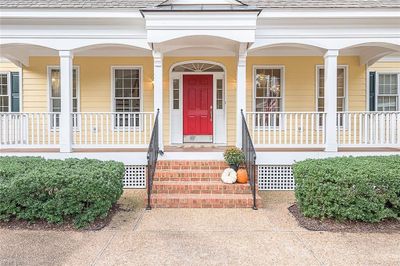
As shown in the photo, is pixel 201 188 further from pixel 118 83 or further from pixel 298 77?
pixel 298 77

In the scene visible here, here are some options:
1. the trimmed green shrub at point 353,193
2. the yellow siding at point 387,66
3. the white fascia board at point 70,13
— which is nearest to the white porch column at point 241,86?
the white fascia board at point 70,13

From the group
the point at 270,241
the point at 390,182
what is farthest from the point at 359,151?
the point at 270,241

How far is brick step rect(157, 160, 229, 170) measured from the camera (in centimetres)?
758

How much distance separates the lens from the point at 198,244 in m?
4.62

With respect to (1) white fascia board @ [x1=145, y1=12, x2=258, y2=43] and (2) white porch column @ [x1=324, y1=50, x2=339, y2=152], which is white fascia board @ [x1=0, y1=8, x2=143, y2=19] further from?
(2) white porch column @ [x1=324, y1=50, x2=339, y2=152]

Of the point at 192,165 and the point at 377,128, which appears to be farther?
the point at 377,128

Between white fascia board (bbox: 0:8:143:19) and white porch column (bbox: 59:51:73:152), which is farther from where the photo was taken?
white porch column (bbox: 59:51:73:152)

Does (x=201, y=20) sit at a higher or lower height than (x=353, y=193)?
higher

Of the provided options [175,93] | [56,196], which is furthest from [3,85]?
[56,196]

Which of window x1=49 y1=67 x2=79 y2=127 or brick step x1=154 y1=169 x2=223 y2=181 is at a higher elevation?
window x1=49 y1=67 x2=79 y2=127

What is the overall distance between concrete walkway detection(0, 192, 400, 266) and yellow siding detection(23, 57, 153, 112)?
17.8 feet

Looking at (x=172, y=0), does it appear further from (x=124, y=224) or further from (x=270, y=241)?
(x=270, y=241)

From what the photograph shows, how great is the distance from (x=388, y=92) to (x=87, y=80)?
9.53m

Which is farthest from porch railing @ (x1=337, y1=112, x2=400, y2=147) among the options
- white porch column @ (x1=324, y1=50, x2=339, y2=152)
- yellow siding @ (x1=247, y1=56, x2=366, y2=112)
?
yellow siding @ (x1=247, y1=56, x2=366, y2=112)
